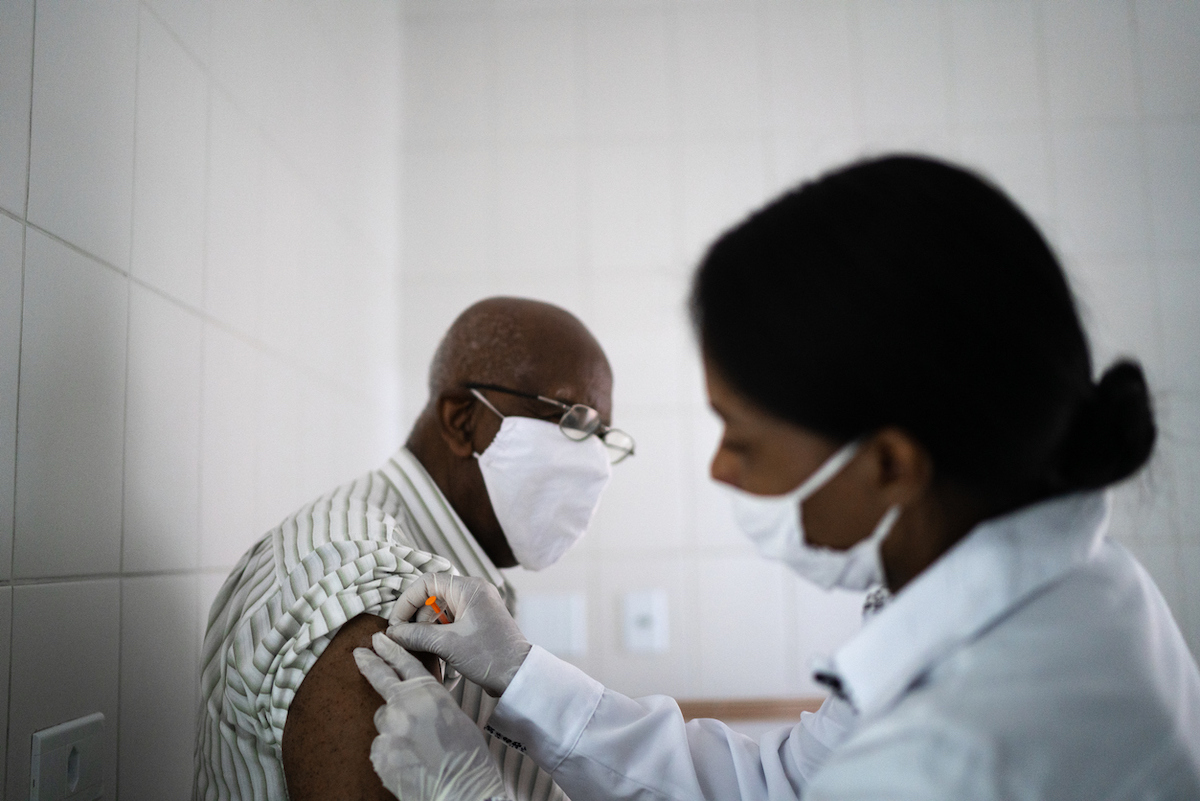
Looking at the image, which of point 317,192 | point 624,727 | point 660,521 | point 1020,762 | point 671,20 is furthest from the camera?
point 671,20

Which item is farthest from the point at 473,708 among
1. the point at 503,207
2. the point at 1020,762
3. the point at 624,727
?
the point at 503,207

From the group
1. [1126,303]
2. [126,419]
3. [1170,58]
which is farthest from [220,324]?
[1170,58]

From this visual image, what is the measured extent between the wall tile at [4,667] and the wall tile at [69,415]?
3 centimetres

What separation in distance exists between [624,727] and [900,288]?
0.67m

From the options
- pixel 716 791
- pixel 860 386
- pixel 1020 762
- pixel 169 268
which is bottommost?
pixel 716 791

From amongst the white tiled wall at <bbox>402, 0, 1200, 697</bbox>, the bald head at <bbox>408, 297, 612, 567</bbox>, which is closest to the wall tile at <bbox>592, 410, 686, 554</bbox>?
the white tiled wall at <bbox>402, 0, 1200, 697</bbox>

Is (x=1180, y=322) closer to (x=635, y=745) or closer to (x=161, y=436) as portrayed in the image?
(x=635, y=745)

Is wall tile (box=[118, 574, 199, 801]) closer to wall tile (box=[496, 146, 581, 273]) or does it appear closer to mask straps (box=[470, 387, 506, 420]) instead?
mask straps (box=[470, 387, 506, 420])

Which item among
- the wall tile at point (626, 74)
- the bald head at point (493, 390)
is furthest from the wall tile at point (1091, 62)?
the bald head at point (493, 390)

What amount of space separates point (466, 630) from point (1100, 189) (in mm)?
2167

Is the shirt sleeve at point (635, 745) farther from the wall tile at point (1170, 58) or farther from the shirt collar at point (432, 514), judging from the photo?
the wall tile at point (1170, 58)

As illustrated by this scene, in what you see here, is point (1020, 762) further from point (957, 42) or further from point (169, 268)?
point (957, 42)

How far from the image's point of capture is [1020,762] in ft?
2.11

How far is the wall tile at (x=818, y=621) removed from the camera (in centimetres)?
229
